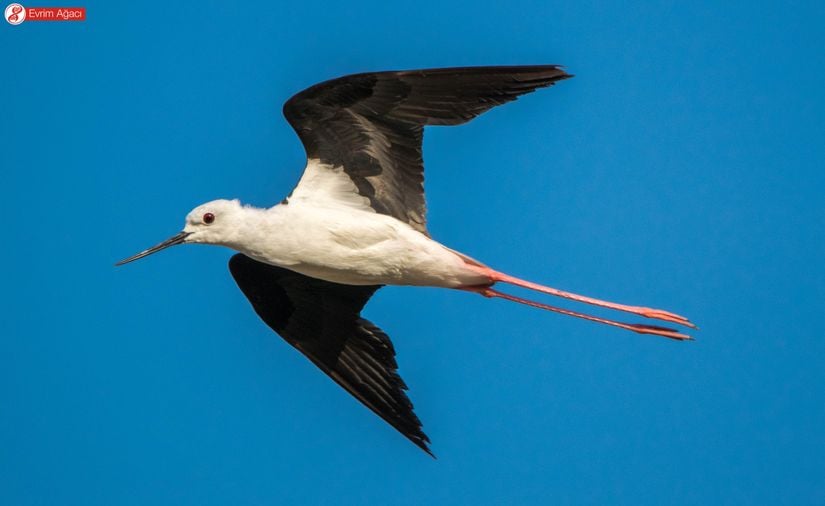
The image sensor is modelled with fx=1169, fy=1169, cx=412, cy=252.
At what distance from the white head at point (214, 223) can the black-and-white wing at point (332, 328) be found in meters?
0.98

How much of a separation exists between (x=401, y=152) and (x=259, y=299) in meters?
1.83

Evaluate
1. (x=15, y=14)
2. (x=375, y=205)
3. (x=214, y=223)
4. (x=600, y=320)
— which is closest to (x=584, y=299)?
(x=600, y=320)

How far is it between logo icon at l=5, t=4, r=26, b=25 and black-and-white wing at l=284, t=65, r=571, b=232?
20.9 feet

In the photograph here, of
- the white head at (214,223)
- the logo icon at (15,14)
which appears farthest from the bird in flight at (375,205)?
the logo icon at (15,14)

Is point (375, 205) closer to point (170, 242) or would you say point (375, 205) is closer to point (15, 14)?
point (170, 242)

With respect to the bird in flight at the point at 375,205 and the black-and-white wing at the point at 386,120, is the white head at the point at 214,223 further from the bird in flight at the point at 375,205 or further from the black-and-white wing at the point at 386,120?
the black-and-white wing at the point at 386,120

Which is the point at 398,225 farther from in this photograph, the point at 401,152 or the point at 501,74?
the point at 501,74

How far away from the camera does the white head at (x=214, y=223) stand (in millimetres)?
8188

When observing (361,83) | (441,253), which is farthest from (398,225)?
(361,83)

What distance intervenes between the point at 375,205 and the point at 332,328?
1.30 m

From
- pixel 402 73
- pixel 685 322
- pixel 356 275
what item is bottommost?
pixel 356 275

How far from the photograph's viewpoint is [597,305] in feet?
28.4

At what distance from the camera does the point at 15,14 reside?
43.9ft

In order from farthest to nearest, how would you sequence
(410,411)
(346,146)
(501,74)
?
1. (410,411)
2. (346,146)
3. (501,74)
